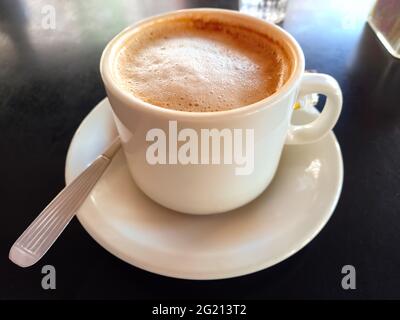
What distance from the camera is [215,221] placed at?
1.75ft

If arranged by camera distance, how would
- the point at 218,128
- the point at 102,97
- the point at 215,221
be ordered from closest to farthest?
the point at 218,128
the point at 215,221
the point at 102,97

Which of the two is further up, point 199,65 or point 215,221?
point 199,65

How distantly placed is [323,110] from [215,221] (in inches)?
10.3

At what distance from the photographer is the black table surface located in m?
0.52

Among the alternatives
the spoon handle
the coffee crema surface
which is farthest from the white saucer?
the coffee crema surface

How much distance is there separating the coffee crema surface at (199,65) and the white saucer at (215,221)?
159mm

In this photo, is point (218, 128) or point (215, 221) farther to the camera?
point (215, 221)

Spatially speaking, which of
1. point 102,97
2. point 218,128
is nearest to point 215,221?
point 218,128

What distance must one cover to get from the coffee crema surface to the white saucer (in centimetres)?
16

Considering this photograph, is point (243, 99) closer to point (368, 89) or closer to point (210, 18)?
point (210, 18)

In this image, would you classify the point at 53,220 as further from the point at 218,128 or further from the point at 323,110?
the point at 323,110

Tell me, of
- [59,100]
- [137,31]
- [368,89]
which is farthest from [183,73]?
[368,89]

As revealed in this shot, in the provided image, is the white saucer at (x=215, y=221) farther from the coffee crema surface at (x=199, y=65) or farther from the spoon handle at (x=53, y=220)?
the coffee crema surface at (x=199, y=65)

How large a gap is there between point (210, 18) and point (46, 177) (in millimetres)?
440
